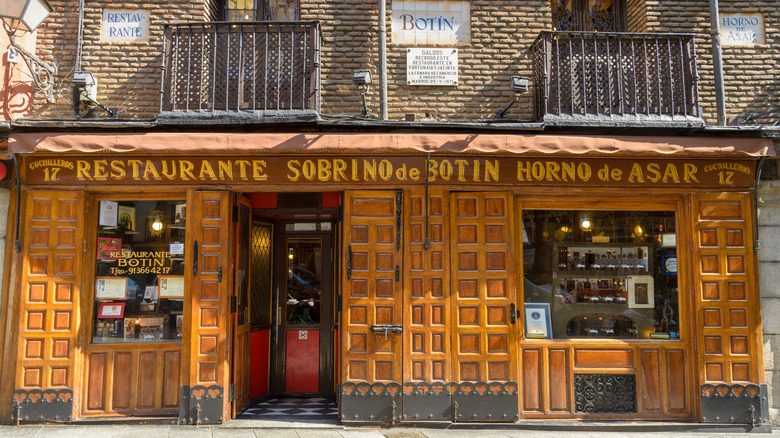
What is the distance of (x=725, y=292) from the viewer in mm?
7117

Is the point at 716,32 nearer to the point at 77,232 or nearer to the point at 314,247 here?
the point at 314,247

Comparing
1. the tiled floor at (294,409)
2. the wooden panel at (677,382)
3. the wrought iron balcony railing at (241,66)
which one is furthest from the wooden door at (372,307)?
the wooden panel at (677,382)

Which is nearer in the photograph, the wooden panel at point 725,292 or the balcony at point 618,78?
the wooden panel at point 725,292

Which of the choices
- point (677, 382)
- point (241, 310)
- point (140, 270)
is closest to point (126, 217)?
point (140, 270)

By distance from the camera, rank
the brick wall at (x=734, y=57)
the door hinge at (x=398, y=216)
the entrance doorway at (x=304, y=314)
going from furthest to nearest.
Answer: the entrance doorway at (x=304, y=314) < the brick wall at (x=734, y=57) < the door hinge at (x=398, y=216)

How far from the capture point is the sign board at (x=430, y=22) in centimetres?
791

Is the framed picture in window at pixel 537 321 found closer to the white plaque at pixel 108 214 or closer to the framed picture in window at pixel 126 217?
the framed picture in window at pixel 126 217

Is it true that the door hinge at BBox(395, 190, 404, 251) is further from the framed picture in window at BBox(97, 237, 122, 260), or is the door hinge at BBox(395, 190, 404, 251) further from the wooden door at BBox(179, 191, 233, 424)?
the framed picture in window at BBox(97, 237, 122, 260)

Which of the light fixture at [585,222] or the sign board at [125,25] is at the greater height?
the sign board at [125,25]

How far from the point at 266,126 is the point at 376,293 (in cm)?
264

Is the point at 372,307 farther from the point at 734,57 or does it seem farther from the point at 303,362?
the point at 734,57

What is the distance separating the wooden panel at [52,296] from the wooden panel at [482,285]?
185 inches

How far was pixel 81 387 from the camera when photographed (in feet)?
22.8

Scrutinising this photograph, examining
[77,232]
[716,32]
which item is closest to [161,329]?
[77,232]
